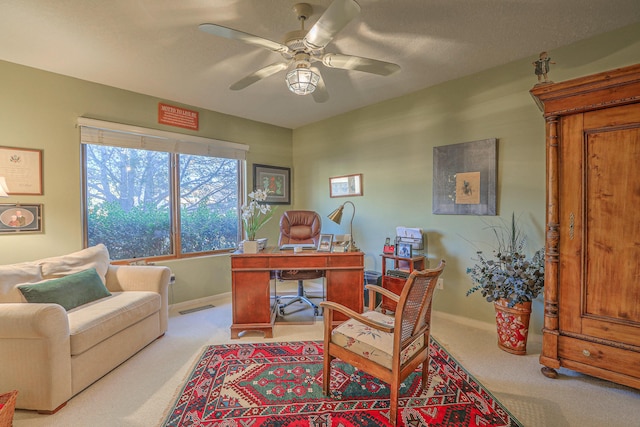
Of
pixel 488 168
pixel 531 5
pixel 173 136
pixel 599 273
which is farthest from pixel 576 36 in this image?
pixel 173 136

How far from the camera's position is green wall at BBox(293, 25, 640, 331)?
2.55 meters

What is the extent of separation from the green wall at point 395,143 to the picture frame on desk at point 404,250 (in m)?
0.31

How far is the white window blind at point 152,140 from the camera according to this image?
3.03m

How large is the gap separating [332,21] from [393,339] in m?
Answer: 1.76

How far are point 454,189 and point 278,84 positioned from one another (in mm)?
2228

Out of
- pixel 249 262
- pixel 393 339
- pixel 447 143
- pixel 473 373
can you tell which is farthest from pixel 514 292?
pixel 249 262

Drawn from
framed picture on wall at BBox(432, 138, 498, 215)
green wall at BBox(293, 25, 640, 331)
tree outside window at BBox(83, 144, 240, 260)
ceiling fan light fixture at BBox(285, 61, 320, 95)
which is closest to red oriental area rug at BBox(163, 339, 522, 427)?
green wall at BBox(293, 25, 640, 331)

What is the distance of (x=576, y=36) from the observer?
229 cm

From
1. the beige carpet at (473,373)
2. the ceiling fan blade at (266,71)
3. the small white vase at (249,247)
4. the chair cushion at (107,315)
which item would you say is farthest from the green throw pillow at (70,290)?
the ceiling fan blade at (266,71)

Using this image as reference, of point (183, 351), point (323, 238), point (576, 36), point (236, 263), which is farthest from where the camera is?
point (323, 238)

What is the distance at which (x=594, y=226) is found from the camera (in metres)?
1.88

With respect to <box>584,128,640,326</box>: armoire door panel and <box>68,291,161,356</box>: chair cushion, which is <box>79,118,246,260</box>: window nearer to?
<box>68,291,161,356</box>: chair cushion

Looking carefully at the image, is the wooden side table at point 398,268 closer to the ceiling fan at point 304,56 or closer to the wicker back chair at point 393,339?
the wicker back chair at point 393,339

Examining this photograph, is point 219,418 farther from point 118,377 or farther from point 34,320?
point 34,320
